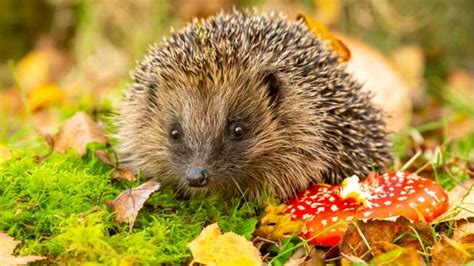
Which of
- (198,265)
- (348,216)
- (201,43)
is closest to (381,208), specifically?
(348,216)

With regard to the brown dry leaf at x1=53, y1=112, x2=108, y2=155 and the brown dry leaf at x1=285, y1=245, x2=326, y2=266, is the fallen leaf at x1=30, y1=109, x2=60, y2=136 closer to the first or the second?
the brown dry leaf at x1=53, y1=112, x2=108, y2=155

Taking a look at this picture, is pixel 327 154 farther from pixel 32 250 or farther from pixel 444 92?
pixel 444 92

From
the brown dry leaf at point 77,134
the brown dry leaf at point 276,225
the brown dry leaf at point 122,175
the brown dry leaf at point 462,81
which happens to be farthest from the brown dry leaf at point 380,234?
the brown dry leaf at point 462,81

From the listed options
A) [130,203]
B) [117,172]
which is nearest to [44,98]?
[117,172]

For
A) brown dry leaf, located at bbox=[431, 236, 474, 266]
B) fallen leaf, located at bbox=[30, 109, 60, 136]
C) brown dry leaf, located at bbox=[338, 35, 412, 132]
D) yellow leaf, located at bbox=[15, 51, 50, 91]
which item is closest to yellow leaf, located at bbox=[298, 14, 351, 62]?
brown dry leaf, located at bbox=[338, 35, 412, 132]

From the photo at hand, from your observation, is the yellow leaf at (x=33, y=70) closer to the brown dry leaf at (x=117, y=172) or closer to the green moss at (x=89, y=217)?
the brown dry leaf at (x=117, y=172)

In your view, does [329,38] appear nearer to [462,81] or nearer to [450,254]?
[450,254]
